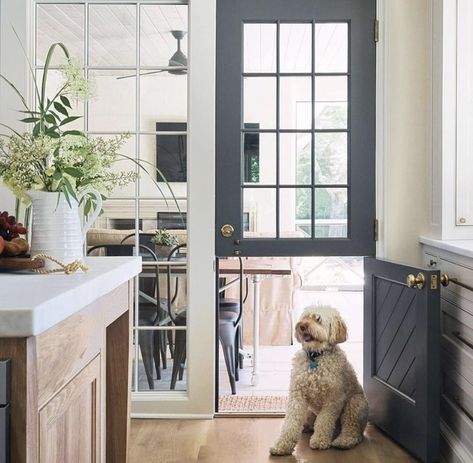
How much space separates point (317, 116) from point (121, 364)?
1.79 meters

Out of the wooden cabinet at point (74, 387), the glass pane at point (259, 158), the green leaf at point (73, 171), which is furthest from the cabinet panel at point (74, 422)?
the glass pane at point (259, 158)

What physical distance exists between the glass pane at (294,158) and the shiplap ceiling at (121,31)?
736mm

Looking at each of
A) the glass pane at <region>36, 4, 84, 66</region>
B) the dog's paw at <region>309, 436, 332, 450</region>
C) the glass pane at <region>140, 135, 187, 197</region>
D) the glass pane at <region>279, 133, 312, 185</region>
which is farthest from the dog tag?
the glass pane at <region>36, 4, 84, 66</region>

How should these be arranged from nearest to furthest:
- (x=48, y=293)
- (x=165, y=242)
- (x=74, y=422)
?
(x=48, y=293), (x=74, y=422), (x=165, y=242)

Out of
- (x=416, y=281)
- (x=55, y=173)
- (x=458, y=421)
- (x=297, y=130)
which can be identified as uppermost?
(x=297, y=130)

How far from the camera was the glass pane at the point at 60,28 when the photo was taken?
11.3 feet

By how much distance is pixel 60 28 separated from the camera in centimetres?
347

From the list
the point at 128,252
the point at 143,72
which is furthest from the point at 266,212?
the point at 143,72

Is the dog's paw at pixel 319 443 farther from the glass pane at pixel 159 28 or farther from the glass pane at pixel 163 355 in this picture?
the glass pane at pixel 159 28

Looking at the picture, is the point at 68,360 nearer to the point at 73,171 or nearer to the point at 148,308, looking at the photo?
the point at 73,171

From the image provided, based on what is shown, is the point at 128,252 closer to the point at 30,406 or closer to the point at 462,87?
the point at 462,87

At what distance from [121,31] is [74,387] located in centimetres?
239

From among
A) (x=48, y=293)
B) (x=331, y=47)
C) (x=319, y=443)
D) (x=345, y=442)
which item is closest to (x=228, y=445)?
(x=319, y=443)

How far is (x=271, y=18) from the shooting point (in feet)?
11.0
